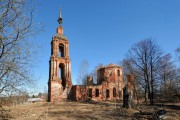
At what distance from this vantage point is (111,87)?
37562 mm

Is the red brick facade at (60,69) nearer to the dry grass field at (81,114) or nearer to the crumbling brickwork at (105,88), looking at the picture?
the crumbling brickwork at (105,88)

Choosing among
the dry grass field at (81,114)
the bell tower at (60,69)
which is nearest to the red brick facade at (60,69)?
the bell tower at (60,69)

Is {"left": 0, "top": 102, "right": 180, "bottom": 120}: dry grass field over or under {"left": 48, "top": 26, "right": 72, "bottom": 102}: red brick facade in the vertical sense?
under

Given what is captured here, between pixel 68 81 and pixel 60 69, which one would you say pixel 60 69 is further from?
pixel 68 81

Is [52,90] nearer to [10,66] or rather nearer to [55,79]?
[55,79]

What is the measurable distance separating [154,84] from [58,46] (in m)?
20.1

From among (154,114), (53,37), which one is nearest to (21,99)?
(154,114)

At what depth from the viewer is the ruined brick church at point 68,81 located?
32156 mm

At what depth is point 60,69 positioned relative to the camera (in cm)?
3625

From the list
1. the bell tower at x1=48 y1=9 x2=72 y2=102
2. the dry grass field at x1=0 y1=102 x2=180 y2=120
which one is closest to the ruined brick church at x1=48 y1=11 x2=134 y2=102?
the bell tower at x1=48 y1=9 x2=72 y2=102

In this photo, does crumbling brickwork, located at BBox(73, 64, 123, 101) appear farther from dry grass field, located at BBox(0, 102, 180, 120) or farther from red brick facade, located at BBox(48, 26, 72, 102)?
dry grass field, located at BBox(0, 102, 180, 120)

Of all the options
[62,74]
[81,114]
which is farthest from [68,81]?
[81,114]

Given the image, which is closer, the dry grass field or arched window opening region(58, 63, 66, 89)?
the dry grass field

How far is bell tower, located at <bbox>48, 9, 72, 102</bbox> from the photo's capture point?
3167cm
